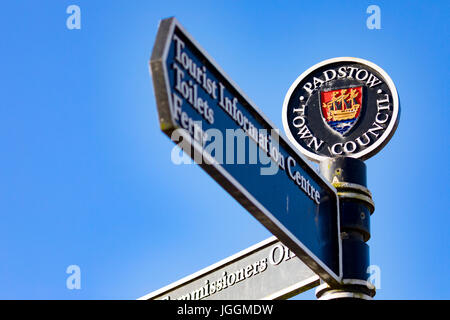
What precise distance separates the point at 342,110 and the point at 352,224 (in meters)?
0.94

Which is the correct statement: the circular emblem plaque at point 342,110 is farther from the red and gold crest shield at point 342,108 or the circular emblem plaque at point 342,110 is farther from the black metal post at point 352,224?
the black metal post at point 352,224

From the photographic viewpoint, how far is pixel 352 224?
6.20 metres

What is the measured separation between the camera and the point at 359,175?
6.48 m

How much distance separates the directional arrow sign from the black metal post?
0.11m

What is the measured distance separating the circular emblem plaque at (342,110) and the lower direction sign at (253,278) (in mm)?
735

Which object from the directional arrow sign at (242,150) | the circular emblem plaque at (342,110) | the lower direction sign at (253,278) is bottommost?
the lower direction sign at (253,278)

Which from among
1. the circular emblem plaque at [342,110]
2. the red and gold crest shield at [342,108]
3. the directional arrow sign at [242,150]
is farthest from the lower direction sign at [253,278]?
the red and gold crest shield at [342,108]

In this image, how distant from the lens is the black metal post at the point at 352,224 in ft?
19.6
